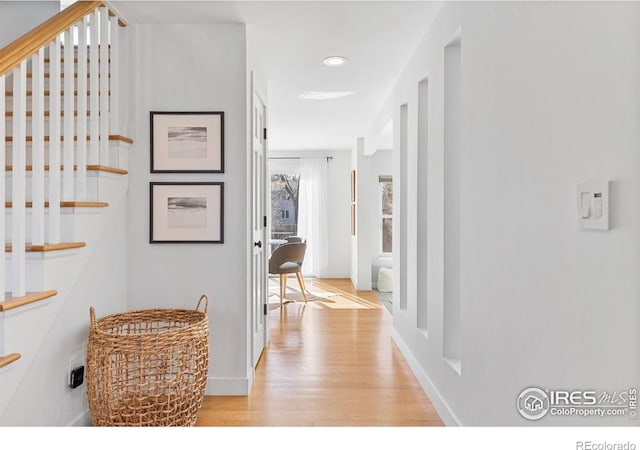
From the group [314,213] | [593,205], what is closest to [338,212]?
[314,213]

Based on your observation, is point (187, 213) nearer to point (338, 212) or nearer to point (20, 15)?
point (20, 15)

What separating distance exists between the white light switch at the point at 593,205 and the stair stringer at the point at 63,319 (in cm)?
201

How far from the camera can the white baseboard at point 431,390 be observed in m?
2.22

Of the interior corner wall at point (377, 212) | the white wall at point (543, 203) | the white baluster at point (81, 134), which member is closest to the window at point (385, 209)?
the interior corner wall at point (377, 212)

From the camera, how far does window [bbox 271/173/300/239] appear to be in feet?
27.1

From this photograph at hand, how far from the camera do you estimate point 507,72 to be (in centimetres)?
162

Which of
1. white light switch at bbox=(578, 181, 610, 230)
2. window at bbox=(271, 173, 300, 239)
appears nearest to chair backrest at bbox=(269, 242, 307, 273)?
window at bbox=(271, 173, 300, 239)

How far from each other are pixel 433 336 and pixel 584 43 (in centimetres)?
193

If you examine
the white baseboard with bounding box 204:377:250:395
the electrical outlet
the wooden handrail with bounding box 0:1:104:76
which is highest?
the wooden handrail with bounding box 0:1:104:76

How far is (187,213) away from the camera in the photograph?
2.76m

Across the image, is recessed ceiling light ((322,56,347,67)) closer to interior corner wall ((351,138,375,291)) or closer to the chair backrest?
the chair backrest

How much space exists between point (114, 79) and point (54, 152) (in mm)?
806

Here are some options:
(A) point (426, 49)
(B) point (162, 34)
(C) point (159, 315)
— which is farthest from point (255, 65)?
(C) point (159, 315)
